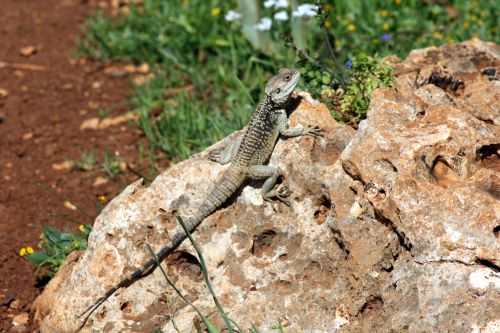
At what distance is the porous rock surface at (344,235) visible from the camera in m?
3.37

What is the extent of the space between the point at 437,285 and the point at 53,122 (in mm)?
4531

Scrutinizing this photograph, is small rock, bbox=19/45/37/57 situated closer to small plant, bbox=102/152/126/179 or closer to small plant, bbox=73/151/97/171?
small plant, bbox=73/151/97/171

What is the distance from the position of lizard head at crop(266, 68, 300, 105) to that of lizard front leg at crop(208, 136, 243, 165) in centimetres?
40

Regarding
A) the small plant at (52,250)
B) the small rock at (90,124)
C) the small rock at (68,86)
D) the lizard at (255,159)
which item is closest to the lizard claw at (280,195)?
the lizard at (255,159)

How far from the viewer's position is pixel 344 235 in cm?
370

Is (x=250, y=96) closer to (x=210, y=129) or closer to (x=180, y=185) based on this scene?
(x=210, y=129)

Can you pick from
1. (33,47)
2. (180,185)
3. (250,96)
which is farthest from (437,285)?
(33,47)

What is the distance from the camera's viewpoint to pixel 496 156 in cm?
382

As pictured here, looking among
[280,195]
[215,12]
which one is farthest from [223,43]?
[280,195]

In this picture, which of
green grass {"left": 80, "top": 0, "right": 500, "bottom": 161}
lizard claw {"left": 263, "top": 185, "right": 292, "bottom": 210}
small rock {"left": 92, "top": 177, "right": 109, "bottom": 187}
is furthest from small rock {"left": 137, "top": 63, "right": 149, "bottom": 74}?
lizard claw {"left": 263, "top": 185, "right": 292, "bottom": 210}

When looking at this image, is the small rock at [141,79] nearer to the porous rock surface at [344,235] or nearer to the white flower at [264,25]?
the white flower at [264,25]

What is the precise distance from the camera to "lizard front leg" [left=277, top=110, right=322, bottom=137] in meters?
4.11

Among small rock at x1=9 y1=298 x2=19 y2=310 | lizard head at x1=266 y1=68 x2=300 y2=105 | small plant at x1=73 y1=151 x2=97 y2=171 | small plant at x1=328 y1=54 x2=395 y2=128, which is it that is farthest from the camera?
small plant at x1=73 y1=151 x2=97 y2=171

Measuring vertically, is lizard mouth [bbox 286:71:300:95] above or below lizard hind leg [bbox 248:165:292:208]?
above
